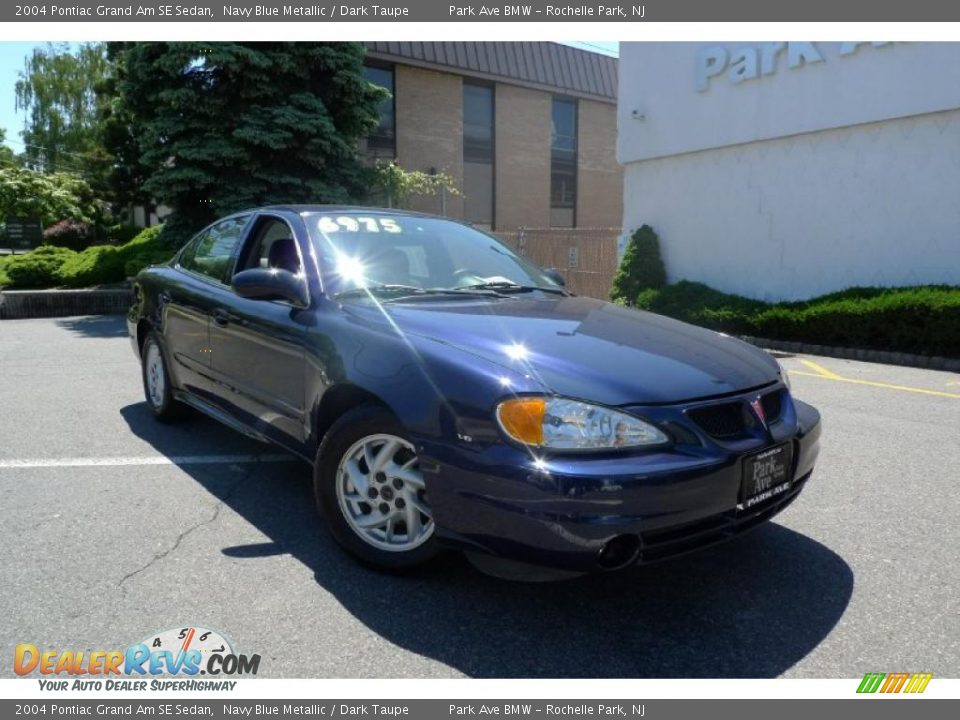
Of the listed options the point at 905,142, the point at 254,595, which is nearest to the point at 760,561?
the point at 254,595

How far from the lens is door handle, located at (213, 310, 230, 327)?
4.21 m

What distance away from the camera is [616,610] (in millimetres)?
2805

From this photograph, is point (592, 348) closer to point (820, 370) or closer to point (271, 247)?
point (271, 247)

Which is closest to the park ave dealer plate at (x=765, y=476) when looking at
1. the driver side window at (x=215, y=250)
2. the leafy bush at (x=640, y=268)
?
the driver side window at (x=215, y=250)

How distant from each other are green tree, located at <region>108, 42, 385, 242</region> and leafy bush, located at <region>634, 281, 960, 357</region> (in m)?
7.05

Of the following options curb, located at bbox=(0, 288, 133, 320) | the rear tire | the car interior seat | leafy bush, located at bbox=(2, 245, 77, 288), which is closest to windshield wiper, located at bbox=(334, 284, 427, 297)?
the car interior seat

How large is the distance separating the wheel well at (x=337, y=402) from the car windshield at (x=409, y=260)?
1.71 feet

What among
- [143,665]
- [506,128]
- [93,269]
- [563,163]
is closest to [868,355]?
[143,665]

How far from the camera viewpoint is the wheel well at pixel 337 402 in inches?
123

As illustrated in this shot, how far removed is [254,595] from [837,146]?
38.8 ft

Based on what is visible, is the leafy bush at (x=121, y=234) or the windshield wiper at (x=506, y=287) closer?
the windshield wiper at (x=506, y=287)

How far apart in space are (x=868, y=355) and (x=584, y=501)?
29.4 feet

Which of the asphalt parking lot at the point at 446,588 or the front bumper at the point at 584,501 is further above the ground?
the front bumper at the point at 584,501

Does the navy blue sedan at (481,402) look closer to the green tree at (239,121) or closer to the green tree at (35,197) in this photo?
the green tree at (239,121)
